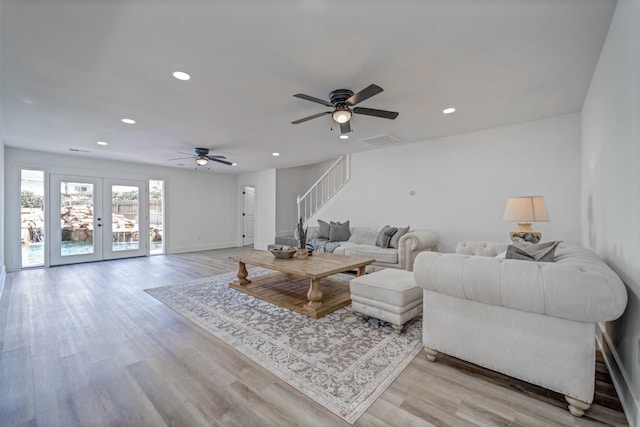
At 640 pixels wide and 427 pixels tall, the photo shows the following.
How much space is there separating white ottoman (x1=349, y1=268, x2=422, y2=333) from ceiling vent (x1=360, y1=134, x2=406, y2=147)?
9.18ft

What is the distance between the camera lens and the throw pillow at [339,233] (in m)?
5.63

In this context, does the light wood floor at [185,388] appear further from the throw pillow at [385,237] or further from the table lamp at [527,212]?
the throw pillow at [385,237]

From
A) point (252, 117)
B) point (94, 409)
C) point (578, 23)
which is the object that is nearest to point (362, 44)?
point (578, 23)

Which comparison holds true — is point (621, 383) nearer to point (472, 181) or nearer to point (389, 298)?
point (389, 298)

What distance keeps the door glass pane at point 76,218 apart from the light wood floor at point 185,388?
392cm

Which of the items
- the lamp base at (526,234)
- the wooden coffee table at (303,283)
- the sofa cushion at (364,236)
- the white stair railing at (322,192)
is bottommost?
the wooden coffee table at (303,283)

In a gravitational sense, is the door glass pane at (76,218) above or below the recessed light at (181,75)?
below

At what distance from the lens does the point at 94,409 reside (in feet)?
5.29

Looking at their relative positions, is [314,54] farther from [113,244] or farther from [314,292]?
[113,244]

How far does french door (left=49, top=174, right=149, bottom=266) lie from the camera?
588cm

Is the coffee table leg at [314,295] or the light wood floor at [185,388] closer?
the light wood floor at [185,388]

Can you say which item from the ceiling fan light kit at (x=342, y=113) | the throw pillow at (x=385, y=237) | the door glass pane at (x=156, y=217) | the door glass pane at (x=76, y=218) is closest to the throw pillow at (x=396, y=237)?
the throw pillow at (x=385, y=237)

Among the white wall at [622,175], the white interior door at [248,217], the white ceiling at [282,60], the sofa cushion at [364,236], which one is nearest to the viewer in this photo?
the white wall at [622,175]

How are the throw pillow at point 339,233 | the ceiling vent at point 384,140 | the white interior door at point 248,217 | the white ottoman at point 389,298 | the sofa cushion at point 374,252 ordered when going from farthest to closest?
1. the white interior door at point 248,217
2. the throw pillow at point 339,233
3. the ceiling vent at point 384,140
4. the sofa cushion at point 374,252
5. the white ottoman at point 389,298
